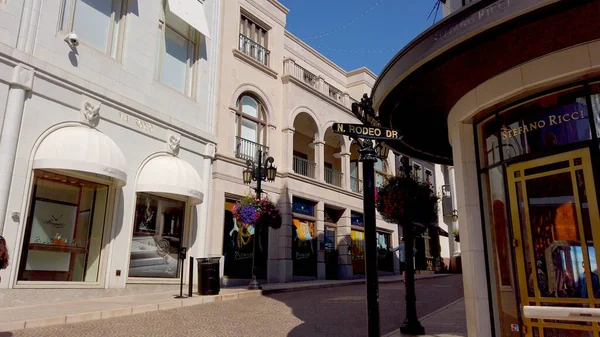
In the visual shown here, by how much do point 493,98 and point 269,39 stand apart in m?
17.5

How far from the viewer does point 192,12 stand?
16781mm

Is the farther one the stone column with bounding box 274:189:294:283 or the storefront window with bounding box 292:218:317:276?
the storefront window with bounding box 292:218:317:276

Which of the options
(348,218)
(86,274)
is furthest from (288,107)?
(86,274)

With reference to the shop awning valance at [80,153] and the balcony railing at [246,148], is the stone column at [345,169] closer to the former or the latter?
the balcony railing at [246,148]

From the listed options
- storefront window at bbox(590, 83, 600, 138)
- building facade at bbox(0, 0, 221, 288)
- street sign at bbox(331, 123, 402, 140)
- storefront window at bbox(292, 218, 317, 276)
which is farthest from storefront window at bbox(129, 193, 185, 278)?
storefront window at bbox(590, 83, 600, 138)

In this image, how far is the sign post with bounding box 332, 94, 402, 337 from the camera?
4359 millimetres

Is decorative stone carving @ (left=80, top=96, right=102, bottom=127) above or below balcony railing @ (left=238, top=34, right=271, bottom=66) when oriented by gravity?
below

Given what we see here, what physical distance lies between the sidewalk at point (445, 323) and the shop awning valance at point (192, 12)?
12866 mm

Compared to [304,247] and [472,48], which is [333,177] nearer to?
[304,247]

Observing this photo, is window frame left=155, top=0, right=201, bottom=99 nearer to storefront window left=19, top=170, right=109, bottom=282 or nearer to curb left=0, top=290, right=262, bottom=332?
storefront window left=19, top=170, right=109, bottom=282

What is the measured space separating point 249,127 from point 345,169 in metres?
7.33

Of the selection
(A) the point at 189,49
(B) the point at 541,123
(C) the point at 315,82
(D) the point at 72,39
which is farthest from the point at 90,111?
(C) the point at 315,82

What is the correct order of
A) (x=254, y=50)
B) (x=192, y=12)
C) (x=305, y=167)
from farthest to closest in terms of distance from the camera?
(x=305, y=167) < (x=254, y=50) < (x=192, y=12)

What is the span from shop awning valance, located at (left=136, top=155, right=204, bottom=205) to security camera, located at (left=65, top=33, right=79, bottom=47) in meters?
4.13
